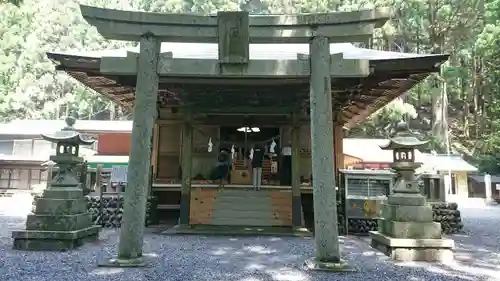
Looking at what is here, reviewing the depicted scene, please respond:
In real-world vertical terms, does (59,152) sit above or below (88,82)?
below

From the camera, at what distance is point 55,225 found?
6.79 meters

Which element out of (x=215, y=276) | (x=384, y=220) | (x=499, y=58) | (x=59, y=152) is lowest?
(x=215, y=276)

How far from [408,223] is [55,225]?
21.0ft

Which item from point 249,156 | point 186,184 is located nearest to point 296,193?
point 186,184

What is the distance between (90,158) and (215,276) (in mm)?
18496

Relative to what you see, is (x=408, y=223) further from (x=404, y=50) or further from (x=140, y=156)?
(x=404, y=50)

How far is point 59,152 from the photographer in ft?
24.6

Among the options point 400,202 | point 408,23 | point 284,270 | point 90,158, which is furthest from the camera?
point 408,23

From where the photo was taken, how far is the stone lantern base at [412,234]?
6121 millimetres

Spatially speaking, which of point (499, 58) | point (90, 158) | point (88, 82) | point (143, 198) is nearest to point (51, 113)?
point (90, 158)

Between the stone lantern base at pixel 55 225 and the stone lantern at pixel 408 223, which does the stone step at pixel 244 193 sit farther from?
the stone lantern base at pixel 55 225

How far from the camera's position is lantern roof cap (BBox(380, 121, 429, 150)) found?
7107 millimetres

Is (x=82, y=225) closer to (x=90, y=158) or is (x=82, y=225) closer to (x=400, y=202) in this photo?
(x=400, y=202)

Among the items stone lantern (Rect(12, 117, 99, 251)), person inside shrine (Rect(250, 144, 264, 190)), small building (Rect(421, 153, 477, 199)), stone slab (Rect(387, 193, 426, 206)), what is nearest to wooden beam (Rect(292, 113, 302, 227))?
person inside shrine (Rect(250, 144, 264, 190))
